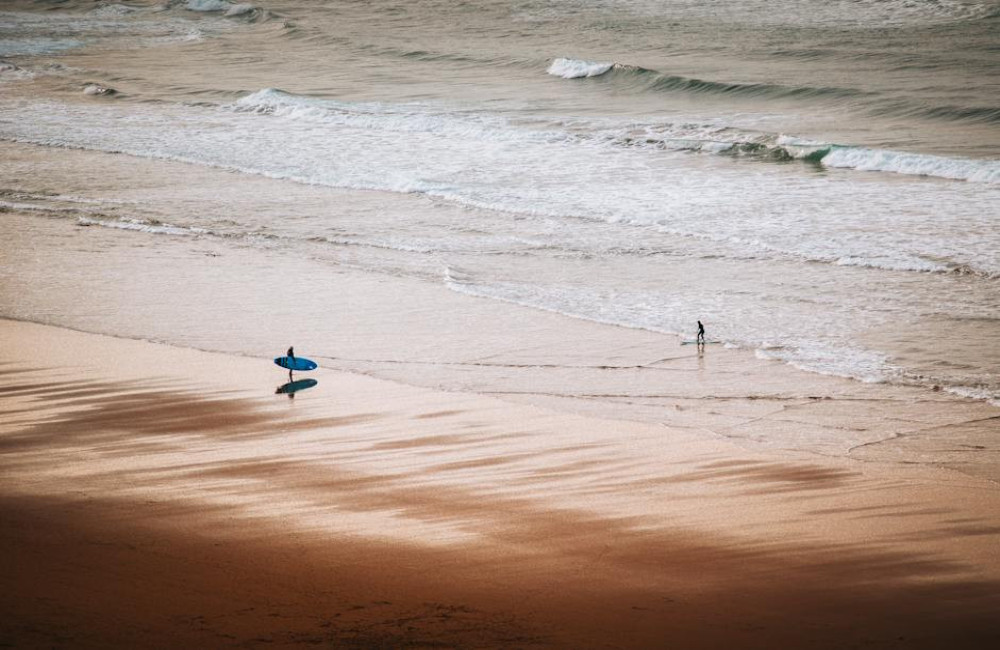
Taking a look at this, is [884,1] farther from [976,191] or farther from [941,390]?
[941,390]

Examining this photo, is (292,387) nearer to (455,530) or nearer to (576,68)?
(455,530)

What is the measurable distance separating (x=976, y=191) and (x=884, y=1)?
75.9 ft

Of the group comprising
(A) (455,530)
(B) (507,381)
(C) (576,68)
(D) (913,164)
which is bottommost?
(A) (455,530)

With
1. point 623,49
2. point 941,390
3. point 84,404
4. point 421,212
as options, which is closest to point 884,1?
point 623,49

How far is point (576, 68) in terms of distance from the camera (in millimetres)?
29547

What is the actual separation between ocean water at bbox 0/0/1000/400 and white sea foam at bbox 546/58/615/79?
0.28ft

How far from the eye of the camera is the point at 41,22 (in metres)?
47.6

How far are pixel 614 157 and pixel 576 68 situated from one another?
11.0 meters

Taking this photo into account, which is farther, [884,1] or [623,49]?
[884,1]

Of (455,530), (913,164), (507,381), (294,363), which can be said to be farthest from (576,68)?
(455,530)

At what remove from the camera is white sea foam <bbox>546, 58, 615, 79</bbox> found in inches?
1150

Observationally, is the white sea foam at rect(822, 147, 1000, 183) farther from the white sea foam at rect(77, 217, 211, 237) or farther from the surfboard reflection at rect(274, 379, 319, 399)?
the surfboard reflection at rect(274, 379, 319, 399)

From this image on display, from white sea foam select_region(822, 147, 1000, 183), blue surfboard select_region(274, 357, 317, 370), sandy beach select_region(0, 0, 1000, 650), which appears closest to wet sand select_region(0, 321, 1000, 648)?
sandy beach select_region(0, 0, 1000, 650)

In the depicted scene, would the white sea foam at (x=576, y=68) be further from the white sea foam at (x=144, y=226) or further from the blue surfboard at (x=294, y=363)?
the blue surfboard at (x=294, y=363)
